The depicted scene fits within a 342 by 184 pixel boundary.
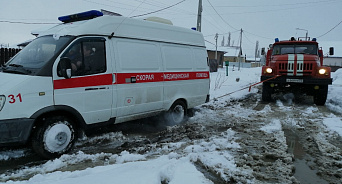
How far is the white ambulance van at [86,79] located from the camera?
3834 mm

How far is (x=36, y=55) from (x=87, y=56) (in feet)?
2.86

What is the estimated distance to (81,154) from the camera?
4223 mm

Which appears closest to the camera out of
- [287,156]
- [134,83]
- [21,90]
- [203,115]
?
[21,90]

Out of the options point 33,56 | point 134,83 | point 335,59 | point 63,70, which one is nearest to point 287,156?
point 134,83

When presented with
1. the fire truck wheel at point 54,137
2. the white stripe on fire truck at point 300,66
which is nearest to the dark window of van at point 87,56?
the fire truck wheel at point 54,137

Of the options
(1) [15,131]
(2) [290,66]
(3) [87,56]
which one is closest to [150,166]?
(1) [15,131]

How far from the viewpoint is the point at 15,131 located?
147 inches

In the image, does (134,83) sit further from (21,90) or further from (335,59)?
(335,59)

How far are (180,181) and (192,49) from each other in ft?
14.5

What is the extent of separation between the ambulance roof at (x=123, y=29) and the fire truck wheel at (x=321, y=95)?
584 cm

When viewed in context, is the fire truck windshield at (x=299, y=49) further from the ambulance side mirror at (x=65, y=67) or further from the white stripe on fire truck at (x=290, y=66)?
the ambulance side mirror at (x=65, y=67)

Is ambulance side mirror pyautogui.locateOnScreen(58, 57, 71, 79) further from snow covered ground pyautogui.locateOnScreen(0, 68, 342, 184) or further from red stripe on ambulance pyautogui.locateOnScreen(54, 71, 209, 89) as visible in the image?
snow covered ground pyautogui.locateOnScreen(0, 68, 342, 184)

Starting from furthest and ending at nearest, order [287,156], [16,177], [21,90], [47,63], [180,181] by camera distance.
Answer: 1. [287,156]
2. [47,63]
3. [21,90]
4. [16,177]
5. [180,181]

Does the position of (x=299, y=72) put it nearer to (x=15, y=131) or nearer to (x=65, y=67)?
(x=65, y=67)
